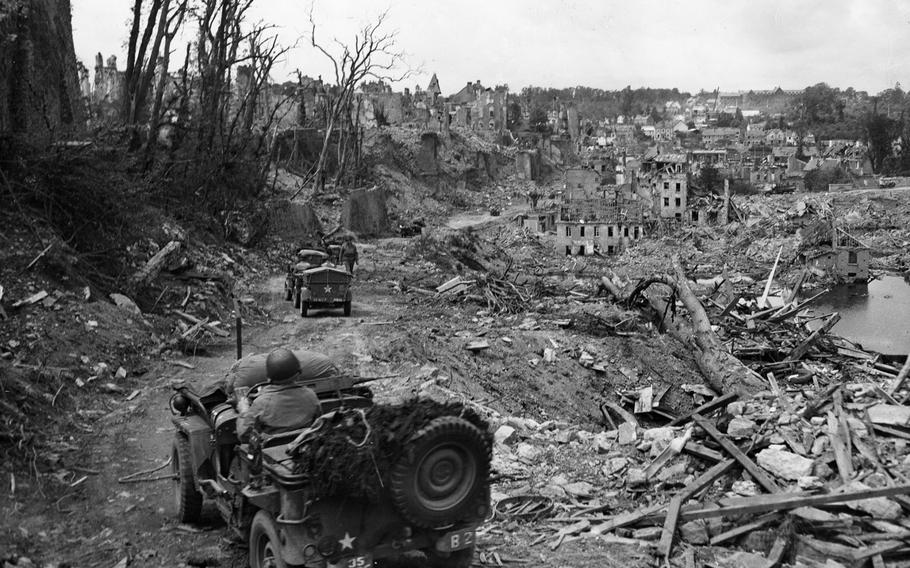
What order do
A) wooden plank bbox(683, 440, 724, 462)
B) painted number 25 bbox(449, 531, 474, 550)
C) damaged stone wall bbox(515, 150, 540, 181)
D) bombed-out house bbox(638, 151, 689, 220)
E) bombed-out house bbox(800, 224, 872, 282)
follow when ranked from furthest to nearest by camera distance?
damaged stone wall bbox(515, 150, 540, 181) → bombed-out house bbox(638, 151, 689, 220) → bombed-out house bbox(800, 224, 872, 282) → wooden plank bbox(683, 440, 724, 462) → painted number 25 bbox(449, 531, 474, 550)

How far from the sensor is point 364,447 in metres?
5.30

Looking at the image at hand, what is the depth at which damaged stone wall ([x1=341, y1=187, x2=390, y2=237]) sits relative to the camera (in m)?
40.0

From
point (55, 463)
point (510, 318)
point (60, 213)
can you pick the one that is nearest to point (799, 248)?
point (510, 318)

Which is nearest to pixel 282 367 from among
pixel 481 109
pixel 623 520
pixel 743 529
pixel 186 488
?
pixel 186 488

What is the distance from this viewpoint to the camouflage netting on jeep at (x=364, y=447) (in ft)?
17.4

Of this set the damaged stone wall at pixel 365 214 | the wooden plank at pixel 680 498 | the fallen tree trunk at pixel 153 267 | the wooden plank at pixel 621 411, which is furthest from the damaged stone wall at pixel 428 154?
the wooden plank at pixel 680 498

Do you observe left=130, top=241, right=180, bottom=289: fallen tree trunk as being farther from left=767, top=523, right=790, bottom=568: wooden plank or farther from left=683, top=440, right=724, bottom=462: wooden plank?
left=767, top=523, right=790, bottom=568: wooden plank

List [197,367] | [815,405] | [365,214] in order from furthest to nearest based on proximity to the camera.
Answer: [365,214] → [197,367] → [815,405]

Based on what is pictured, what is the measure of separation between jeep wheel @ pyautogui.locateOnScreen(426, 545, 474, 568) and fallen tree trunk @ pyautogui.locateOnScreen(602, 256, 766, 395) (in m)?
8.25

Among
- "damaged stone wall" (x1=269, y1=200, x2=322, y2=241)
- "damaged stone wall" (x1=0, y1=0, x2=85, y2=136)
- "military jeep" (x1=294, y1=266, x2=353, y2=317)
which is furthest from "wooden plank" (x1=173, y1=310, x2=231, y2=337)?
"damaged stone wall" (x1=269, y1=200, x2=322, y2=241)

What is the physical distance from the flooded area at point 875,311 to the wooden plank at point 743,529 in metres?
26.3

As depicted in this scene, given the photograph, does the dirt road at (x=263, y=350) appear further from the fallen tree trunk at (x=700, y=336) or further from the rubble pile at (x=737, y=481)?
the fallen tree trunk at (x=700, y=336)

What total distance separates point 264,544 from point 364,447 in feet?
5.05

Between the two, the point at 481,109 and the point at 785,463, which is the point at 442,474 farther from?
the point at 481,109
